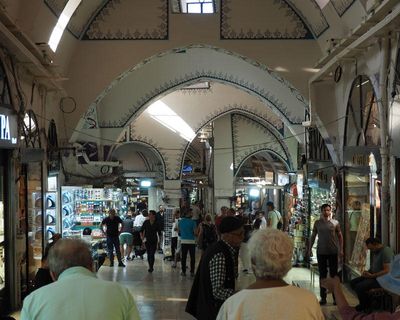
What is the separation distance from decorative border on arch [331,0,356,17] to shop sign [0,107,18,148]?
15.8 feet

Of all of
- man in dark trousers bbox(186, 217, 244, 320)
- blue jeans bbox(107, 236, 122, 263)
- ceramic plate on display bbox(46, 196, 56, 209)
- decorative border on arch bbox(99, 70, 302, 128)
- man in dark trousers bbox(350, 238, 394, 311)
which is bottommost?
blue jeans bbox(107, 236, 122, 263)

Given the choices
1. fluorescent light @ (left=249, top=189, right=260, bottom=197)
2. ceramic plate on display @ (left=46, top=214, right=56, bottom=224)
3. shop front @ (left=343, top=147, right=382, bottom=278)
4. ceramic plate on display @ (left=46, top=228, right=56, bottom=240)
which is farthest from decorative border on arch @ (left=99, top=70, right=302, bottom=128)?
fluorescent light @ (left=249, top=189, right=260, bottom=197)

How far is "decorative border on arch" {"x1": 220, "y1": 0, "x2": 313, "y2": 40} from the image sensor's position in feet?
37.4

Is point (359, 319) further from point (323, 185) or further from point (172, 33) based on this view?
point (172, 33)

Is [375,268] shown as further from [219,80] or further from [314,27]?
[219,80]

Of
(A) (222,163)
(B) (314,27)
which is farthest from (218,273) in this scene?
(A) (222,163)

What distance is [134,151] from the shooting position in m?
21.2

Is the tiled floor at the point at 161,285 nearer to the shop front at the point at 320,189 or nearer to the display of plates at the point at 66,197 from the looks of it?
the shop front at the point at 320,189

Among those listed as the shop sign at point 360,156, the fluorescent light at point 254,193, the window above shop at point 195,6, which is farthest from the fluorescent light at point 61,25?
the fluorescent light at point 254,193

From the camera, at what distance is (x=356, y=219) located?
9.21 metres

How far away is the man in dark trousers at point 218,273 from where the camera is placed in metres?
3.58

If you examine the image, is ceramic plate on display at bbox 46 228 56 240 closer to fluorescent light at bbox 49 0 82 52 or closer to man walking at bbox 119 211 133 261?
man walking at bbox 119 211 133 261

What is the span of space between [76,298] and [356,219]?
291 inches

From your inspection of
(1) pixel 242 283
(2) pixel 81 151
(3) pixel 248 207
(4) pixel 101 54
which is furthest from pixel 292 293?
(3) pixel 248 207
